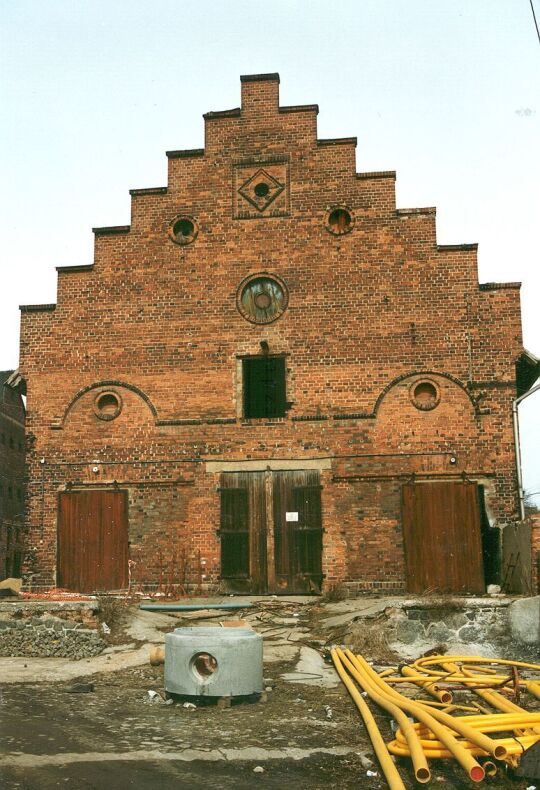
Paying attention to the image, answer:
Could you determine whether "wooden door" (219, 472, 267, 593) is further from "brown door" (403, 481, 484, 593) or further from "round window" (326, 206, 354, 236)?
"round window" (326, 206, 354, 236)

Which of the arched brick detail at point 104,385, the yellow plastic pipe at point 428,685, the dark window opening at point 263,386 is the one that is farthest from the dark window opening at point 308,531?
the yellow plastic pipe at point 428,685

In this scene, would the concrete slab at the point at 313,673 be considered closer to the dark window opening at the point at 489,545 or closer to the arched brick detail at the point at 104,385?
the dark window opening at the point at 489,545

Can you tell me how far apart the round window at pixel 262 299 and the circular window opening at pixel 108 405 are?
11.3ft

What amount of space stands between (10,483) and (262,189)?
24632 millimetres

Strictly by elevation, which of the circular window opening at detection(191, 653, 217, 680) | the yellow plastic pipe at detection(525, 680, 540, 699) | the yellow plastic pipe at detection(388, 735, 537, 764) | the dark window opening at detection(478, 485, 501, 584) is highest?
the dark window opening at detection(478, 485, 501, 584)

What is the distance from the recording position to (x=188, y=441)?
1836 cm

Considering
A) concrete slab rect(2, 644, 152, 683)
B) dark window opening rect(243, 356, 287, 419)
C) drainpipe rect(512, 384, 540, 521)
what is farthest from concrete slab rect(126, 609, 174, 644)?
drainpipe rect(512, 384, 540, 521)

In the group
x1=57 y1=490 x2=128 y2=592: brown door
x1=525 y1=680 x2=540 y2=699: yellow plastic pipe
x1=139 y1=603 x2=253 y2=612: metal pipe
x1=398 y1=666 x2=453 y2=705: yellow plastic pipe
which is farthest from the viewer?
x1=57 y1=490 x2=128 y2=592: brown door

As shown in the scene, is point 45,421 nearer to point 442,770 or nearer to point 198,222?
point 198,222

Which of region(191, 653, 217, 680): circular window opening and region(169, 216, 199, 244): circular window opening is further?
region(169, 216, 199, 244): circular window opening

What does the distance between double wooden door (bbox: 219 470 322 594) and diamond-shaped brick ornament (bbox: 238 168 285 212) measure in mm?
6209

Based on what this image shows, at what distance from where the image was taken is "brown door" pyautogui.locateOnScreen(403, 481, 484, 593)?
673 inches

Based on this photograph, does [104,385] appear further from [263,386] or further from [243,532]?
[243,532]

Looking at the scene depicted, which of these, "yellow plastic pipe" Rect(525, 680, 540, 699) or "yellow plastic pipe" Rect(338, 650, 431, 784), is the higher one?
"yellow plastic pipe" Rect(338, 650, 431, 784)
